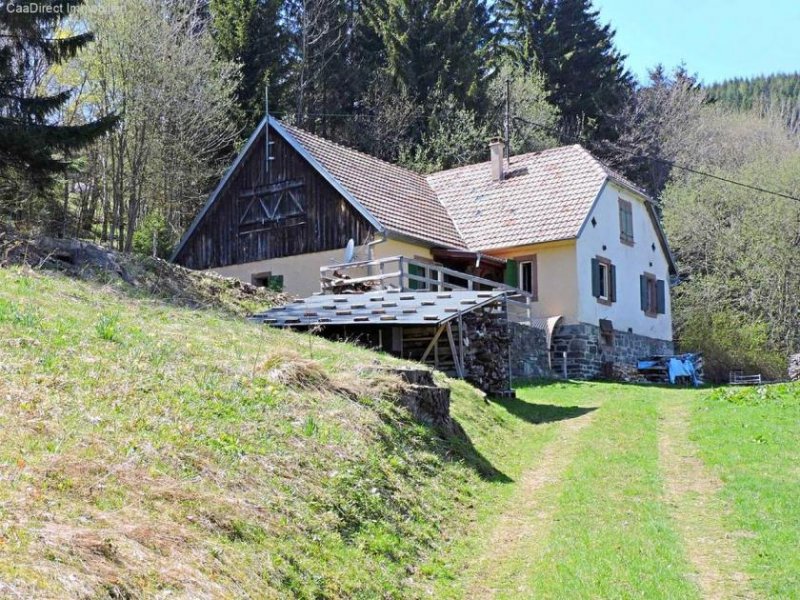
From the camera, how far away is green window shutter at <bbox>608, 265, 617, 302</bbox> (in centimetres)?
3105

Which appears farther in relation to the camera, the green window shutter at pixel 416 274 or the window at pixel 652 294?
the window at pixel 652 294

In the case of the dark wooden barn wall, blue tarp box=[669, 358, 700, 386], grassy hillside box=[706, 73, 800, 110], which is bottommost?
blue tarp box=[669, 358, 700, 386]

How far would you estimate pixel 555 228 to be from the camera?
29.0 metres

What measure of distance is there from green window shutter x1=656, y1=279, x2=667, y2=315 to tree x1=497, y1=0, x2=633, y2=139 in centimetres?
1441

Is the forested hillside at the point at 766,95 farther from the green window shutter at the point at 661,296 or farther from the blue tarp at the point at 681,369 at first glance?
the blue tarp at the point at 681,369

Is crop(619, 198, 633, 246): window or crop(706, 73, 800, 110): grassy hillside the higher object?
crop(706, 73, 800, 110): grassy hillside

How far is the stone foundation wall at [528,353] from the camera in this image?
24792 millimetres

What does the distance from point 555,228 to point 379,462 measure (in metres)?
20.1

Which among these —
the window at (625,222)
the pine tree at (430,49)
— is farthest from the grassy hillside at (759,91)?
the window at (625,222)

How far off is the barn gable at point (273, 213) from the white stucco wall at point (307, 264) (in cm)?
22

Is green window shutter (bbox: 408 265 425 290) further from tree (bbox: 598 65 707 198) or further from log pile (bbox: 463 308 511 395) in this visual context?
tree (bbox: 598 65 707 198)

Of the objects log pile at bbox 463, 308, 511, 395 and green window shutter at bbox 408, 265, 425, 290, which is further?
green window shutter at bbox 408, 265, 425, 290

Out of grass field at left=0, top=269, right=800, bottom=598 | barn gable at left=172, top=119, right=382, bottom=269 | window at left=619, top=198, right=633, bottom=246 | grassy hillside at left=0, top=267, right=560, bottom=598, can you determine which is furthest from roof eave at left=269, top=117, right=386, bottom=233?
grassy hillside at left=0, top=267, right=560, bottom=598

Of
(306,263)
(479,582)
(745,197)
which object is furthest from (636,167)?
(479,582)
